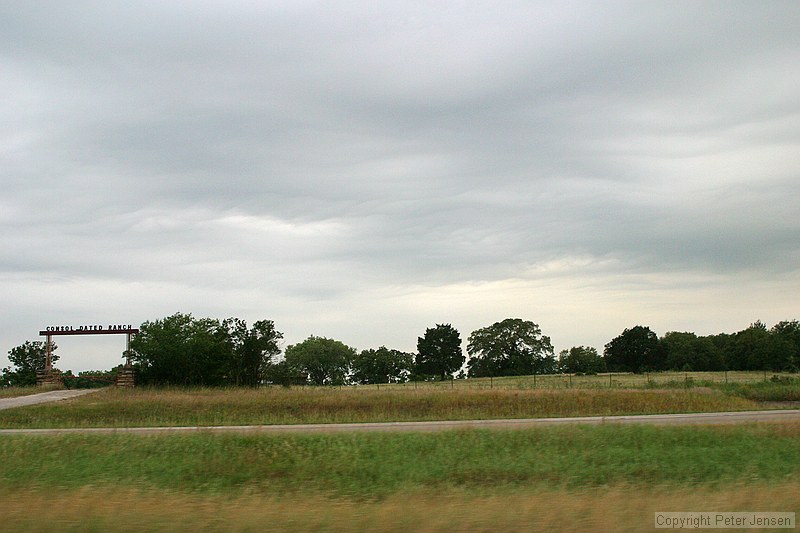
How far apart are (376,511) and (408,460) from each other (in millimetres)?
9026

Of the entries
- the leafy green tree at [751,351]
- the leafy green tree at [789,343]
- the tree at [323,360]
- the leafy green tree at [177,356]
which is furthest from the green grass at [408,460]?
the tree at [323,360]

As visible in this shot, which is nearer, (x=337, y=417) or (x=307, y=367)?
(x=337, y=417)

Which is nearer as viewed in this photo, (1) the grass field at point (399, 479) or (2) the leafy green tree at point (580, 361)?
(1) the grass field at point (399, 479)

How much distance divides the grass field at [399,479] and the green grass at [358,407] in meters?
11.1

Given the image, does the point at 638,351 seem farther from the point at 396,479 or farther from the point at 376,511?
the point at 376,511

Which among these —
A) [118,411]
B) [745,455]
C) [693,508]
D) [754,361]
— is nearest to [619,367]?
[754,361]

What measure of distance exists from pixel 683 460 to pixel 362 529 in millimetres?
11561

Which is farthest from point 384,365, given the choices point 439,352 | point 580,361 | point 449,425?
point 449,425

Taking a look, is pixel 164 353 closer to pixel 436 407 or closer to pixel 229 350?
pixel 229 350

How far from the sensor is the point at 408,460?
17.7m

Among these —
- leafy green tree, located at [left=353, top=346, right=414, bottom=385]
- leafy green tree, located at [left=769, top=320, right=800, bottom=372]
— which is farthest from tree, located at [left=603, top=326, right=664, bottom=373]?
leafy green tree, located at [left=353, top=346, right=414, bottom=385]

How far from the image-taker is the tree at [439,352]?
460 ft

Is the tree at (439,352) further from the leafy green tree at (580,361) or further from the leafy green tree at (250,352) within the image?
the leafy green tree at (250,352)

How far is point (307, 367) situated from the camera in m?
154
